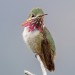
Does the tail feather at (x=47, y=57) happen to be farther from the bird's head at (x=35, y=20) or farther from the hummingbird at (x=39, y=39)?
the bird's head at (x=35, y=20)

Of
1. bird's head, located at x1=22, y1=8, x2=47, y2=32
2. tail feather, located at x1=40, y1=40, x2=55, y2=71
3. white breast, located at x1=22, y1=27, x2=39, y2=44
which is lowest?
tail feather, located at x1=40, y1=40, x2=55, y2=71

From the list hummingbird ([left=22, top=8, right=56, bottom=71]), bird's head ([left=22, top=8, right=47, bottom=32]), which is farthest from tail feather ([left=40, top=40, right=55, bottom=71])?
bird's head ([left=22, top=8, right=47, bottom=32])

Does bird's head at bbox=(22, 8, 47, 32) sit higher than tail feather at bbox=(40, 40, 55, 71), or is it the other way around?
bird's head at bbox=(22, 8, 47, 32)

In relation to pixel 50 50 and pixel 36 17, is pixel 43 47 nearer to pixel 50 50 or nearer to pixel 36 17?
pixel 50 50

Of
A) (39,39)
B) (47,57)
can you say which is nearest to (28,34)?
(39,39)

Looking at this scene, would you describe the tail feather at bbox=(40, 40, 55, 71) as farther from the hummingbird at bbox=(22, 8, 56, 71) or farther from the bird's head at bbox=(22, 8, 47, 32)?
the bird's head at bbox=(22, 8, 47, 32)


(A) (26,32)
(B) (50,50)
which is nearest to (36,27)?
(A) (26,32)
